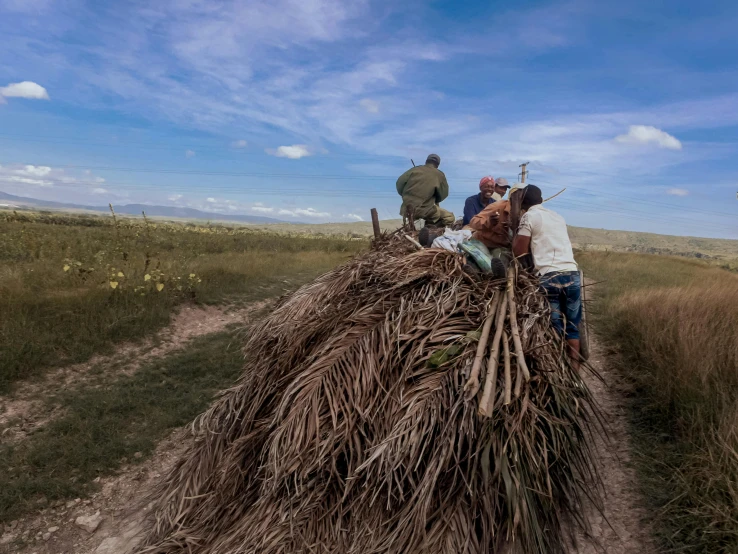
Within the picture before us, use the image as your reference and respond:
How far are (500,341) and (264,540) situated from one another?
5.62ft

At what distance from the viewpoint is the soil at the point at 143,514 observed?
310 centimetres

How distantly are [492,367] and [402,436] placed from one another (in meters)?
0.61

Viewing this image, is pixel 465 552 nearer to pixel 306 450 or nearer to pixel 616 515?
pixel 306 450

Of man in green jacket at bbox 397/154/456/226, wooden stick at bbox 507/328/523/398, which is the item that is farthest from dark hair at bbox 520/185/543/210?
man in green jacket at bbox 397/154/456/226

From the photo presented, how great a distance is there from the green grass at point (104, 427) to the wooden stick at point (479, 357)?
3649 millimetres

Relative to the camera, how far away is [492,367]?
2.54 meters

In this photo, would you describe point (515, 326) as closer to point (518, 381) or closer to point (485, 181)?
point (518, 381)

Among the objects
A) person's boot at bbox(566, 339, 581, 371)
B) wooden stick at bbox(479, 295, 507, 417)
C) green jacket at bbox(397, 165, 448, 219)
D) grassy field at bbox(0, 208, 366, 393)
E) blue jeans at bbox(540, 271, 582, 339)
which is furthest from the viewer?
green jacket at bbox(397, 165, 448, 219)

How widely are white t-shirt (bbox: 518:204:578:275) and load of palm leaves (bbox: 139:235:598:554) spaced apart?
556 millimetres

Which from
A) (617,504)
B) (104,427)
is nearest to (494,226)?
(617,504)

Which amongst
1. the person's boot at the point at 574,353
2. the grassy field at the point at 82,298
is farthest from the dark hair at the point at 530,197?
the grassy field at the point at 82,298

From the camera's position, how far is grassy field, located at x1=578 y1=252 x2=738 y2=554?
2859mm

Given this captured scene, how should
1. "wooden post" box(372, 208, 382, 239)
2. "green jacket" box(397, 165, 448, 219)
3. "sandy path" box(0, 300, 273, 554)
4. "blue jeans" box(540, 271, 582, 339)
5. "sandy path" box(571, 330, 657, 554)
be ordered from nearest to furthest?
"sandy path" box(571, 330, 657, 554)
"sandy path" box(0, 300, 273, 554)
"blue jeans" box(540, 271, 582, 339)
"wooden post" box(372, 208, 382, 239)
"green jacket" box(397, 165, 448, 219)

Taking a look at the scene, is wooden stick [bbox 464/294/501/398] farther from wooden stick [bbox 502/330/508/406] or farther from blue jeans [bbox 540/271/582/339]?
blue jeans [bbox 540/271/582/339]
